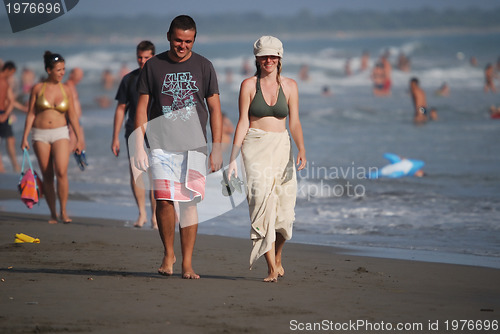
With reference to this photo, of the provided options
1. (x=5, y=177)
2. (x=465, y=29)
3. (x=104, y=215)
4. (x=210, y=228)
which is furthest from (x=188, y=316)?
(x=465, y=29)

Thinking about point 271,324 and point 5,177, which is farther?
point 5,177

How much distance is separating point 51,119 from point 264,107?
3.46 metres

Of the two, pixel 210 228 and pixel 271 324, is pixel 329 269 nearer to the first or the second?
pixel 271 324

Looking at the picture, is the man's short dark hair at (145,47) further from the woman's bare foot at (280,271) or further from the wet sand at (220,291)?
the woman's bare foot at (280,271)

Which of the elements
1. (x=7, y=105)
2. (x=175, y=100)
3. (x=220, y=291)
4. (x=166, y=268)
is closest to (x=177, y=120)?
(x=175, y=100)

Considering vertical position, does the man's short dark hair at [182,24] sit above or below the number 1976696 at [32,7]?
below

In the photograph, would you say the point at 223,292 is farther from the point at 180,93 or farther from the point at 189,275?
the point at 180,93

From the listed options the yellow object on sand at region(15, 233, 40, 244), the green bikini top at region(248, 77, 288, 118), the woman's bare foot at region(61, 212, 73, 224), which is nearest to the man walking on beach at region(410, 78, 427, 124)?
the woman's bare foot at region(61, 212, 73, 224)

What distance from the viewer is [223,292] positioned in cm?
516

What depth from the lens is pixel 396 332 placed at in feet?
14.0

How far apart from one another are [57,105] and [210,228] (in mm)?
2003

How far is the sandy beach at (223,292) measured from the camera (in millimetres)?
4359

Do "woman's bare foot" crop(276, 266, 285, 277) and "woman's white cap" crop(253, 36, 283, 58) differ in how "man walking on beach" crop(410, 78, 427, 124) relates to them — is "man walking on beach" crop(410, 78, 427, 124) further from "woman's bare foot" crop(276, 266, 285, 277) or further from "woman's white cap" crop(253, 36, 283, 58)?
"woman's white cap" crop(253, 36, 283, 58)

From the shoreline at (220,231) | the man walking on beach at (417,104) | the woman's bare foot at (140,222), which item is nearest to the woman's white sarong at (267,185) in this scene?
the shoreline at (220,231)
